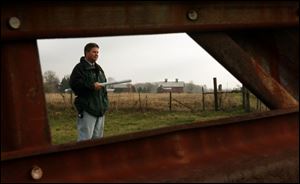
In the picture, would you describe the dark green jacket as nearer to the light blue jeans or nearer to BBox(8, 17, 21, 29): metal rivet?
the light blue jeans

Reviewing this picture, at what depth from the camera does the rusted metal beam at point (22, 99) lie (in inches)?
109

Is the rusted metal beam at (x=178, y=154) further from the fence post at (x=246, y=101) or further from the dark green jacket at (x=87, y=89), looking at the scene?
the fence post at (x=246, y=101)

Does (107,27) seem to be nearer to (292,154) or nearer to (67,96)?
(292,154)

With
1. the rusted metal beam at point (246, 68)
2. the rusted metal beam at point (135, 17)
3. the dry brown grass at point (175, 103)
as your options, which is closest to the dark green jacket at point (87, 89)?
the rusted metal beam at point (246, 68)

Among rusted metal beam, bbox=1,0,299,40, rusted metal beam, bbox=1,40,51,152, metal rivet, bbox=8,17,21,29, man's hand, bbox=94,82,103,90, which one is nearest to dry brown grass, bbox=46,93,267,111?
man's hand, bbox=94,82,103,90

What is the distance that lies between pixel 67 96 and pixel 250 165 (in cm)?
3588

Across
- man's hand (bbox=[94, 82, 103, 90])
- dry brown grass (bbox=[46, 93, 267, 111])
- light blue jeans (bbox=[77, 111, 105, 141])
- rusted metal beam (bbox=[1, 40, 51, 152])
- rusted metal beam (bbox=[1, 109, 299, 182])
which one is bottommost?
dry brown grass (bbox=[46, 93, 267, 111])

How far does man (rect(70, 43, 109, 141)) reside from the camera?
22.6ft

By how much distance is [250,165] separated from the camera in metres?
3.34

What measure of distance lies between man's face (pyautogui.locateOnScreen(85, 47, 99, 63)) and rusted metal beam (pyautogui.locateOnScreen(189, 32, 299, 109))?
376 cm

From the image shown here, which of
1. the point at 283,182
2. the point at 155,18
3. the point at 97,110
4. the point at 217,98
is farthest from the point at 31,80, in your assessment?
the point at 217,98

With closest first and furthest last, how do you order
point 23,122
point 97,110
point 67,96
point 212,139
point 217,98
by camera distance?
1. point 23,122
2. point 212,139
3. point 97,110
4. point 217,98
5. point 67,96

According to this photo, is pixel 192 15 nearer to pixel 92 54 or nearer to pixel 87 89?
pixel 87 89

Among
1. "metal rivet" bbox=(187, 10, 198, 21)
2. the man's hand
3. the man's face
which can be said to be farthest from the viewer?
the man's face
